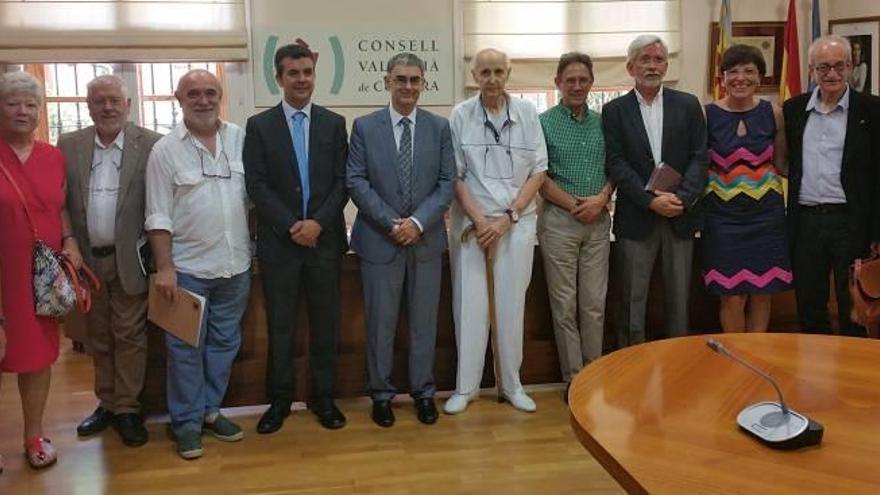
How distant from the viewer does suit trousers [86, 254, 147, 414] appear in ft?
10.0

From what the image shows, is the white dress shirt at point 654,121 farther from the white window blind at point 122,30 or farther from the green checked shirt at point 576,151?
the white window blind at point 122,30

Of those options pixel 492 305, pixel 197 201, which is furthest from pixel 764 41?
pixel 197 201

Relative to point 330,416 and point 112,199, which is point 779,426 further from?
point 112,199

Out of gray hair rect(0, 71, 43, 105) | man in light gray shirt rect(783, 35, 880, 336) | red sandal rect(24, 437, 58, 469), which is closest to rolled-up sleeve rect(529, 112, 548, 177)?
man in light gray shirt rect(783, 35, 880, 336)

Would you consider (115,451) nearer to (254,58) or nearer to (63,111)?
(254,58)

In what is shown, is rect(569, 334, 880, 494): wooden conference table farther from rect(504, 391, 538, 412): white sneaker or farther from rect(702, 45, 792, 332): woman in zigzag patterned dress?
rect(504, 391, 538, 412): white sneaker

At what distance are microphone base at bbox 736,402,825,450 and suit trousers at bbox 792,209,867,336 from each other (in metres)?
1.93

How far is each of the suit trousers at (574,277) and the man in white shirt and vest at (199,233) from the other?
1.26 m

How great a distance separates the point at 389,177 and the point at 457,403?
101 cm

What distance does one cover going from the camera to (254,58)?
503cm

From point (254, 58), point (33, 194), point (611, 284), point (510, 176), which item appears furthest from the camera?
point (254, 58)

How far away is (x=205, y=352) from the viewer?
3.12 m

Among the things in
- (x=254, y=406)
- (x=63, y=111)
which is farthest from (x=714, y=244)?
(x=63, y=111)

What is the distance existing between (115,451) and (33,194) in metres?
1.02
